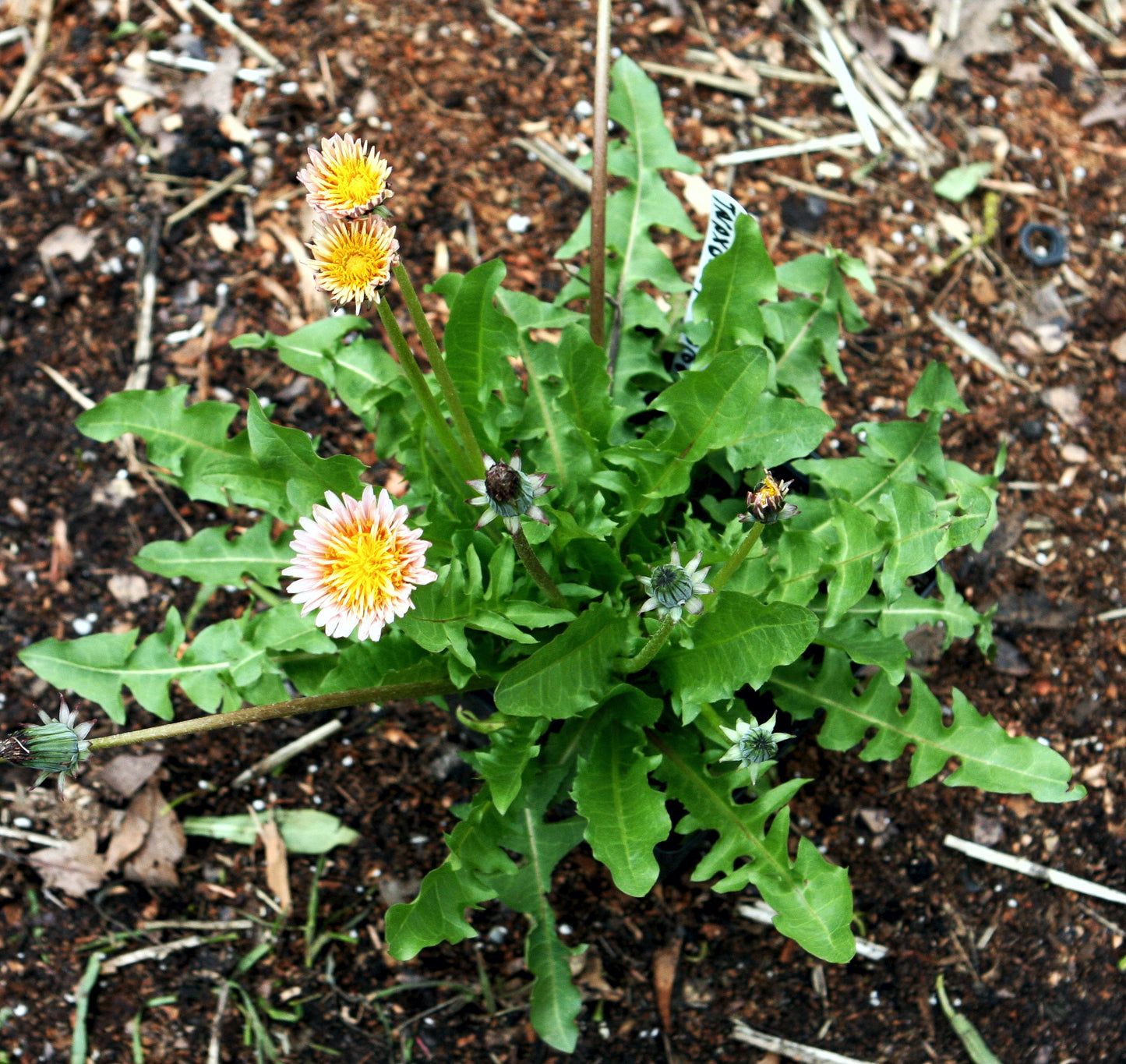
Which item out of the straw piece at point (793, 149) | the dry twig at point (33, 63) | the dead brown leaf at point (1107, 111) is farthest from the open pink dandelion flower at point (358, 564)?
the dead brown leaf at point (1107, 111)

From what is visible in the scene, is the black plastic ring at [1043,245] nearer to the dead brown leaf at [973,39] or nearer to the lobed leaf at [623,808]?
the dead brown leaf at [973,39]

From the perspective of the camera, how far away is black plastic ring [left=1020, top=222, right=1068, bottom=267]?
366 cm

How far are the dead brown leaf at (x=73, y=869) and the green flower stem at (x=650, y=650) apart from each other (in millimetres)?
1720

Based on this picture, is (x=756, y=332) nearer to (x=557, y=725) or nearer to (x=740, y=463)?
(x=740, y=463)

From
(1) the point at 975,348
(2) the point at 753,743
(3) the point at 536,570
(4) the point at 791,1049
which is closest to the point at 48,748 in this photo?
(3) the point at 536,570

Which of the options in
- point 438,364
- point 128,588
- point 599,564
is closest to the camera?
point 438,364

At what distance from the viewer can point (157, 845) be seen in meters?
3.01

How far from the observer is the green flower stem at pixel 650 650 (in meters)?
1.90

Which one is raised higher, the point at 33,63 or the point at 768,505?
the point at 768,505

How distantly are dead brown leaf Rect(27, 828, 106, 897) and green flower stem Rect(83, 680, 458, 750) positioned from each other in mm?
1150

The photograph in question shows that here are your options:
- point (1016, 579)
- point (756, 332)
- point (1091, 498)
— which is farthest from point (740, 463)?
point (1091, 498)

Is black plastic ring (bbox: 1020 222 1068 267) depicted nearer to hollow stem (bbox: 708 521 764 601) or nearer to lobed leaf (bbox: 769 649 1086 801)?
lobed leaf (bbox: 769 649 1086 801)

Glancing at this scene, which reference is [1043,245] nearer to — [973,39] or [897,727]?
[973,39]

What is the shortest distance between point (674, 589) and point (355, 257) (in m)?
0.81
